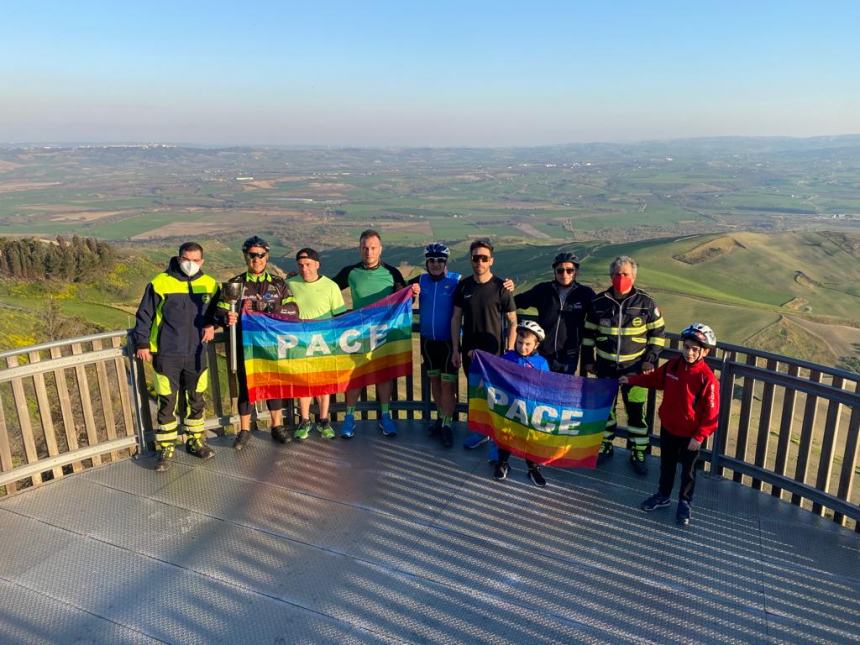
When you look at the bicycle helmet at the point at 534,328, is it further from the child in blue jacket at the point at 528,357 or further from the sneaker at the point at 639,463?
the sneaker at the point at 639,463

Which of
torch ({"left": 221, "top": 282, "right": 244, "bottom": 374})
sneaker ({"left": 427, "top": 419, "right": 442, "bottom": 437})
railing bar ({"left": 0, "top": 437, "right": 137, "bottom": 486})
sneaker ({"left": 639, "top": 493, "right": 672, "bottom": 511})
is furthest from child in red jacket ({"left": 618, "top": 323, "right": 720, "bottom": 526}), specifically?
railing bar ({"left": 0, "top": 437, "right": 137, "bottom": 486})

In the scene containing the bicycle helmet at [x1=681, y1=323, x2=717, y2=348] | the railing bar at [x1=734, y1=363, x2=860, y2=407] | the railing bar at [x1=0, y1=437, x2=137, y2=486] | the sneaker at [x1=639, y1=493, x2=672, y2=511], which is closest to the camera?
the railing bar at [x1=734, y1=363, x2=860, y2=407]

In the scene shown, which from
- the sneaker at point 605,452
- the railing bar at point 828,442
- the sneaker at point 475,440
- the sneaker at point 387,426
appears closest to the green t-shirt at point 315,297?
the sneaker at point 387,426

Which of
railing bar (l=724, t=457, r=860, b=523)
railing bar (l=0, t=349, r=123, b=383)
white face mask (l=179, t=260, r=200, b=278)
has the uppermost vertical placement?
white face mask (l=179, t=260, r=200, b=278)

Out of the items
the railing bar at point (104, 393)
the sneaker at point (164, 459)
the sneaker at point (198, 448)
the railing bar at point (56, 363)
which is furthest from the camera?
the sneaker at point (198, 448)

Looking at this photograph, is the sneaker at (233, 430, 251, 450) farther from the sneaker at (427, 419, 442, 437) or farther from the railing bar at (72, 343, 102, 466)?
the sneaker at (427, 419, 442, 437)
